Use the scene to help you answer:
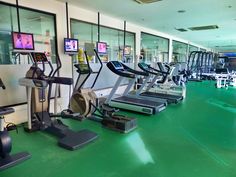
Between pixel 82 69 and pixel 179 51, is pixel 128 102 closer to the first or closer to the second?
pixel 82 69

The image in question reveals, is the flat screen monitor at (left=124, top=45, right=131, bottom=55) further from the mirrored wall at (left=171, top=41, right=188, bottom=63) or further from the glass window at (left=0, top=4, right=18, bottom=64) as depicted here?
the mirrored wall at (left=171, top=41, right=188, bottom=63)

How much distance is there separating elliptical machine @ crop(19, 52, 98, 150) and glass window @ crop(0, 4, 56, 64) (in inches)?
32.0

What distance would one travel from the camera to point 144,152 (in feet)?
9.39

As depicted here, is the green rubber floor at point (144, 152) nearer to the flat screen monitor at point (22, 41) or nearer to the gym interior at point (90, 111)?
the gym interior at point (90, 111)

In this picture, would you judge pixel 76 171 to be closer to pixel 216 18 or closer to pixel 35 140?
pixel 35 140

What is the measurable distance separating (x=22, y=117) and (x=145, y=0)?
13.2 feet

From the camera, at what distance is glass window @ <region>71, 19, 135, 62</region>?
579cm

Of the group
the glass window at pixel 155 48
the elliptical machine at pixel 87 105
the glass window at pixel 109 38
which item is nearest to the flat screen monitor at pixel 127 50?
the glass window at pixel 109 38

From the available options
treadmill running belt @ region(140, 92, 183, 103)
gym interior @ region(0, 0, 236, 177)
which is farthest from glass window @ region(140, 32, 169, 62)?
treadmill running belt @ region(140, 92, 183, 103)

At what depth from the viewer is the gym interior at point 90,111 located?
2.52 m

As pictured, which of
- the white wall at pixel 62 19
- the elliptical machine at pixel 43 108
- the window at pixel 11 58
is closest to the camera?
the elliptical machine at pixel 43 108

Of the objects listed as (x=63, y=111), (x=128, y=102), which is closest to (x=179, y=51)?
(x=128, y=102)

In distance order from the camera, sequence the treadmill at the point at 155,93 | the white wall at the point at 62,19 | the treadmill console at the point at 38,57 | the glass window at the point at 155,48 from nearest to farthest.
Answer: the treadmill console at the point at 38,57, the white wall at the point at 62,19, the treadmill at the point at 155,93, the glass window at the point at 155,48

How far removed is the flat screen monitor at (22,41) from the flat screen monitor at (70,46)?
3.53ft
